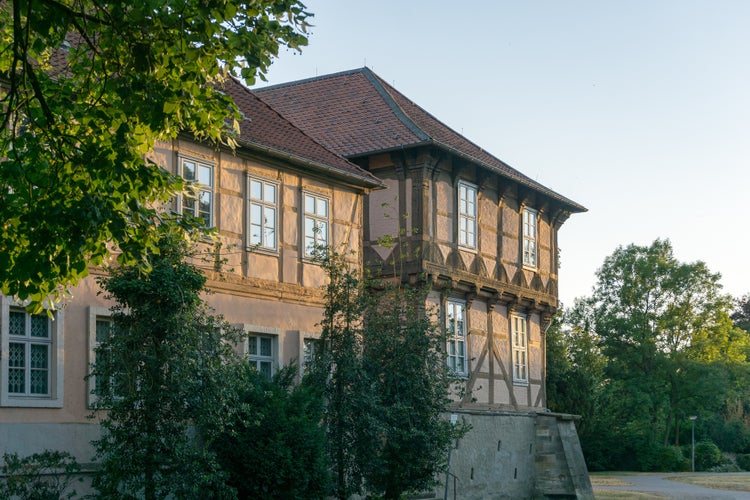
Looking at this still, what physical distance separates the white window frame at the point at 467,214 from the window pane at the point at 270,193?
7.07m

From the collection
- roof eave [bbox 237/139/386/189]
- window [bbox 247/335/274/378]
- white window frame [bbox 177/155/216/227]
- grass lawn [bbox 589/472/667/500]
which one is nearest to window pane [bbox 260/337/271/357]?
window [bbox 247/335/274/378]

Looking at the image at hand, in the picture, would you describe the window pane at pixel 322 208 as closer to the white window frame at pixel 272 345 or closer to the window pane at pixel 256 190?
the window pane at pixel 256 190

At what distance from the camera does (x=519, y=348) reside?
31.5 m

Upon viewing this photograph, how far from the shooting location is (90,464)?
1745 cm

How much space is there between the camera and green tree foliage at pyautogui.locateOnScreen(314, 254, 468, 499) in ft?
68.2

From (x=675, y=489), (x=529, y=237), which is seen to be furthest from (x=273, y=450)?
(x=675, y=489)

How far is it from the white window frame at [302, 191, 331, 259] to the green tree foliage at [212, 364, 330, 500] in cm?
442

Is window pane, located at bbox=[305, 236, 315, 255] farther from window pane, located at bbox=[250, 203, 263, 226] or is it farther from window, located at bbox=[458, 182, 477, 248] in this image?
window, located at bbox=[458, 182, 477, 248]

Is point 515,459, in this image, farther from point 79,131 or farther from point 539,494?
point 79,131

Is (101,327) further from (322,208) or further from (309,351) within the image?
(322,208)

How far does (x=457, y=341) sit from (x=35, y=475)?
1466 centimetres

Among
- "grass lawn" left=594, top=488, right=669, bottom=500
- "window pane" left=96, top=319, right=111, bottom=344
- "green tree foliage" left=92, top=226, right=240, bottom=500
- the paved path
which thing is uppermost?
"window pane" left=96, top=319, right=111, bottom=344

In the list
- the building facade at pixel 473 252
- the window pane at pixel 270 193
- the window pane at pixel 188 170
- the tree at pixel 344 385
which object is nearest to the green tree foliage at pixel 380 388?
the tree at pixel 344 385

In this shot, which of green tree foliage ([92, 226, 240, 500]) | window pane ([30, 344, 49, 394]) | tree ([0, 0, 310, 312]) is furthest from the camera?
window pane ([30, 344, 49, 394])
